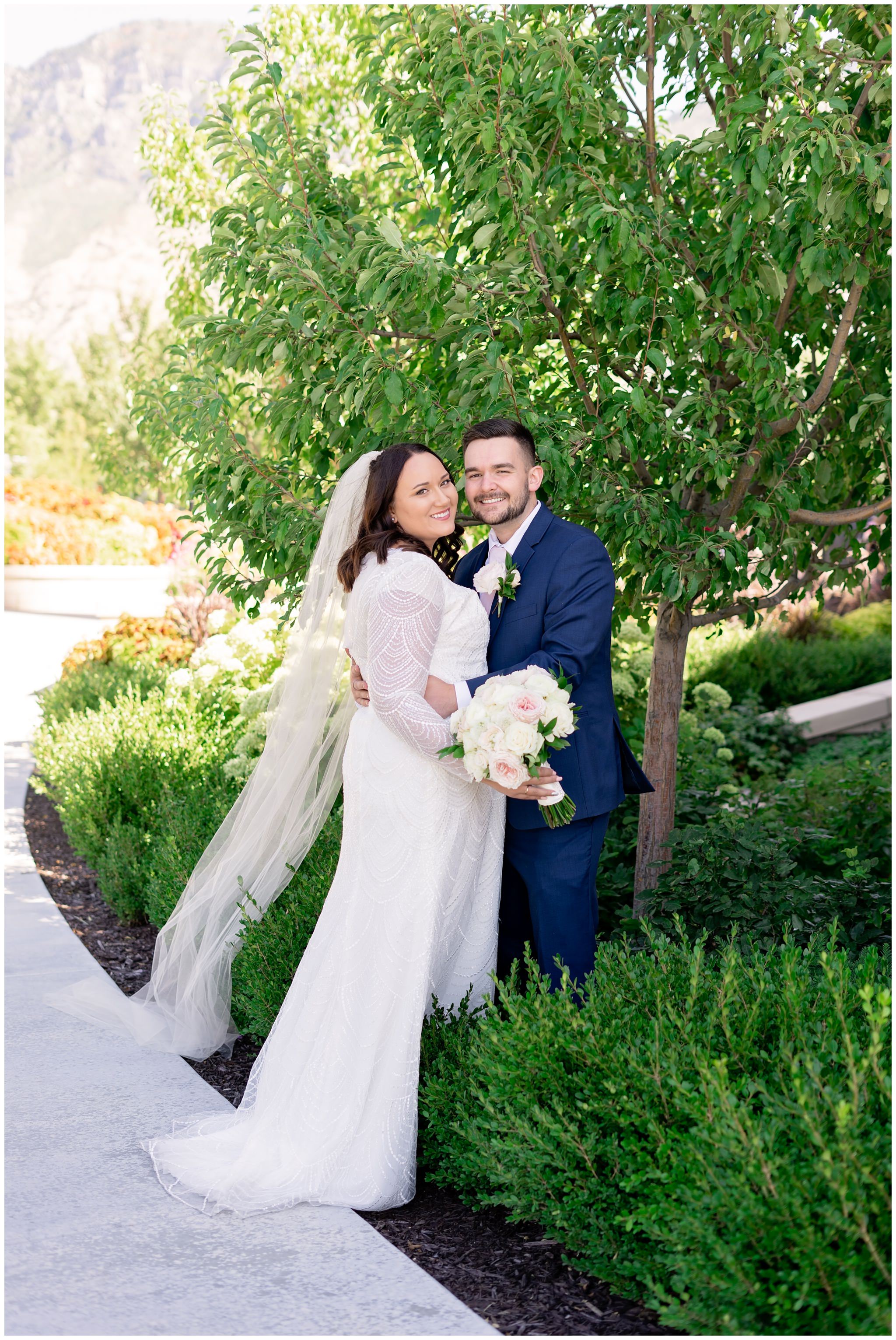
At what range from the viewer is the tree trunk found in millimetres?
4805

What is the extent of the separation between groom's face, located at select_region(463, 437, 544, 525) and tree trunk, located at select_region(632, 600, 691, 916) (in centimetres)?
127

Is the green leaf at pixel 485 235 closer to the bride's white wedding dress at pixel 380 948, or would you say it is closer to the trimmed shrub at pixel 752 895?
the bride's white wedding dress at pixel 380 948

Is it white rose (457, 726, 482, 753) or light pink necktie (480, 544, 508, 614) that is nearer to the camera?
white rose (457, 726, 482, 753)

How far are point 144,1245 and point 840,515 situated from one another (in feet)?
11.2

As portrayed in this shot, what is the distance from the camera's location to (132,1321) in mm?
2617

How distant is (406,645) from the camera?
3.42 meters

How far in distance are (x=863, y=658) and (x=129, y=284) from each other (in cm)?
12543

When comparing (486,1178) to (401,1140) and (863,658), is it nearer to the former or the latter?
(401,1140)

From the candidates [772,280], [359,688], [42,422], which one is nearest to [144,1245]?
[359,688]

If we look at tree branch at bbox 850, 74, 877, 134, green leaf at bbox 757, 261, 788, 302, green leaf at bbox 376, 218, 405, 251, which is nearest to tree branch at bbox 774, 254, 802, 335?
green leaf at bbox 757, 261, 788, 302

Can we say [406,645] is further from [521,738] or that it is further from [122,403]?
[122,403]

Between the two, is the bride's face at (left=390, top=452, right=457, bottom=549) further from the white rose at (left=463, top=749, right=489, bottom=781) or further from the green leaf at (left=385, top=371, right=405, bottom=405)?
the white rose at (left=463, top=749, right=489, bottom=781)

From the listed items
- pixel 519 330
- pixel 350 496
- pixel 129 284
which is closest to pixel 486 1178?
pixel 350 496

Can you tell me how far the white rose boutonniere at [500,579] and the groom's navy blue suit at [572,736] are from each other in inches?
2.1
